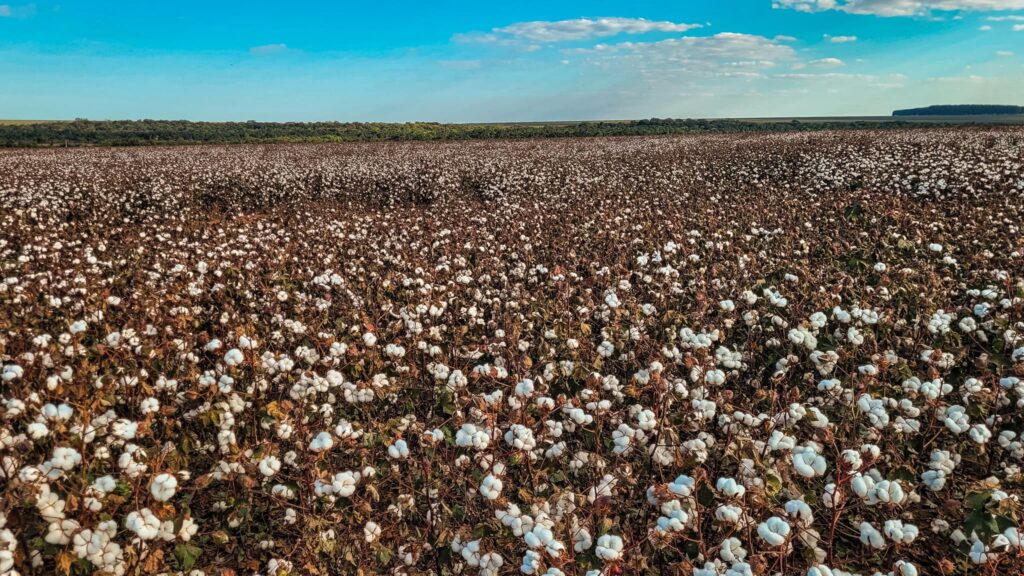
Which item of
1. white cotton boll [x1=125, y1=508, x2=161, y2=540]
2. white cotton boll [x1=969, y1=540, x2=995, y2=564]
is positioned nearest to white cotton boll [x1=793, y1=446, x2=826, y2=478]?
white cotton boll [x1=969, y1=540, x2=995, y2=564]

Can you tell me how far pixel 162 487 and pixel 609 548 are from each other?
2.18 m

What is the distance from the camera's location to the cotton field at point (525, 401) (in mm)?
2584

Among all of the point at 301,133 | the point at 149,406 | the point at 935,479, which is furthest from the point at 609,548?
the point at 301,133

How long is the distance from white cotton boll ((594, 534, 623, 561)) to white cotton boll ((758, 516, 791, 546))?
0.61 metres

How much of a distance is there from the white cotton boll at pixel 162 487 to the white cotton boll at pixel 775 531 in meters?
2.75

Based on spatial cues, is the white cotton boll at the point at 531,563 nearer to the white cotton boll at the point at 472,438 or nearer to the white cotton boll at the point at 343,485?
the white cotton boll at the point at 472,438

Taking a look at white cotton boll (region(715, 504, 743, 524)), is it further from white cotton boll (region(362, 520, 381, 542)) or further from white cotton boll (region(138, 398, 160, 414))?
white cotton boll (region(138, 398, 160, 414))

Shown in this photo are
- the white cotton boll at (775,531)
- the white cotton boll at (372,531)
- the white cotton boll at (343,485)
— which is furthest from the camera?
the white cotton boll at (372,531)

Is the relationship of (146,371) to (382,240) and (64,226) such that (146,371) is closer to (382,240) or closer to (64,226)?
(382,240)

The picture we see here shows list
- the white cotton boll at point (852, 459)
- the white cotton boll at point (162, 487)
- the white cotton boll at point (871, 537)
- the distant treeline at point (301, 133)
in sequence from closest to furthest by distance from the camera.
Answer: the white cotton boll at point (871, 537) → the white cotton boll at point (852, 459) → the white cotton boll at point (162, 487) → the distant treeline at point (301, 133)

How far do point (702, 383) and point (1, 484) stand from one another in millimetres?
4395

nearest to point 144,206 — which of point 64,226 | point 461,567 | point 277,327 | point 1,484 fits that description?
point 64,226

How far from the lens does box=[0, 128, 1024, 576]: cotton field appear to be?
Result: 102 inches

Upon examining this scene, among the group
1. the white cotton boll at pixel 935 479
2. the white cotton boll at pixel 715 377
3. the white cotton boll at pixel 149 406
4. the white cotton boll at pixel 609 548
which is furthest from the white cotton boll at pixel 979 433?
the white cotton boll at pixel 149 406
